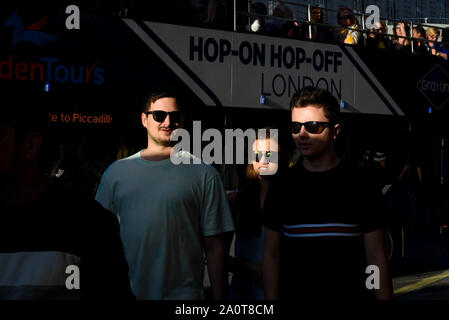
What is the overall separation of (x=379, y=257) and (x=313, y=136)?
62 cm

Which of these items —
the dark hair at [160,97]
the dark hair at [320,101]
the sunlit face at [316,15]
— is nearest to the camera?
the dark hair at [320,101]

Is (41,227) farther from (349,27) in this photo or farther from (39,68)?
(349,27)

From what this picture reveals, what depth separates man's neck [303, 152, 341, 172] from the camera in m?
3.31

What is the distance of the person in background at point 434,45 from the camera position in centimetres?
1387

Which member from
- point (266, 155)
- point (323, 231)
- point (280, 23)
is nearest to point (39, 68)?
point (280, 23)

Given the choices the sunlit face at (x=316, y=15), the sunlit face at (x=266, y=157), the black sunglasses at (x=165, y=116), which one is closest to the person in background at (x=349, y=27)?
the sunlit face at (x=316, y=15)

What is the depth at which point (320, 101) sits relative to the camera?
3.51 meters

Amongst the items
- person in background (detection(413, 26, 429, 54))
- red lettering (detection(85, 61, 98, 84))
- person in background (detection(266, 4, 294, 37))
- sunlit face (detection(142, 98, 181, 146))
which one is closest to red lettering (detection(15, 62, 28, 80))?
red lettering (detection(85, 61, 98, 84))

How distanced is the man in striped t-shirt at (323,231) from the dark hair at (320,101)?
0.49 ft

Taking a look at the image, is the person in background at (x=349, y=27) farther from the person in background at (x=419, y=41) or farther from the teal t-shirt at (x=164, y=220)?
the teal t-shirt at (x=164, y=220)

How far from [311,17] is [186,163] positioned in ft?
28.0

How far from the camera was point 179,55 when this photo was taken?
1031cm


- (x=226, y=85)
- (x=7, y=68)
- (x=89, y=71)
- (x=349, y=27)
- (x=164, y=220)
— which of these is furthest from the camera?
(x=349, y=27)

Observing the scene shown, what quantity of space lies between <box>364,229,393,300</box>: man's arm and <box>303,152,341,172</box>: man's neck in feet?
1.16
